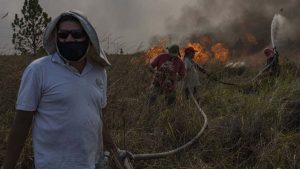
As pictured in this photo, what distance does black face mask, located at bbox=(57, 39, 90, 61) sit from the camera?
298cm

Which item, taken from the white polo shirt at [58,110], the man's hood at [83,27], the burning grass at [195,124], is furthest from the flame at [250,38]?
the white polo shirt at [58,110]

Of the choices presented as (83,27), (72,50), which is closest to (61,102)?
(72,50)

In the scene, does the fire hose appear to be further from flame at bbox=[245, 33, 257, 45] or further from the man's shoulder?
flame at bbox=[245, 33, 257, 45]

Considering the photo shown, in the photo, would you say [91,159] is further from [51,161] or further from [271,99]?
[271,99]

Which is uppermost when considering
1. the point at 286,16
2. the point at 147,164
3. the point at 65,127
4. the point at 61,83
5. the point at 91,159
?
the point at 286,16

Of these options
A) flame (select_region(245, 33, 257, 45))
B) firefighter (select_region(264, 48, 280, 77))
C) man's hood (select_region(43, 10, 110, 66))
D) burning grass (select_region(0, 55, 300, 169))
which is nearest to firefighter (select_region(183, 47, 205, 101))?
firefighter (select_region(264, 48, 280, 77))

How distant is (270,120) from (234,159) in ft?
2.95

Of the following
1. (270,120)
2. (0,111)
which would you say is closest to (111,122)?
(0,111)

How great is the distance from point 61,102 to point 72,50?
0.28 meters

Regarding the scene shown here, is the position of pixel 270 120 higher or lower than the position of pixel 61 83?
lower

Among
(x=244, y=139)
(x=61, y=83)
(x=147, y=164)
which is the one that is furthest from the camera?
(x=244, y=139)

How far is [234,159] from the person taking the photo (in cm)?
578

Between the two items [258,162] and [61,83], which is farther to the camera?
[258,162]

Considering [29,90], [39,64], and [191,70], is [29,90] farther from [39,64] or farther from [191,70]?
[191,70]
